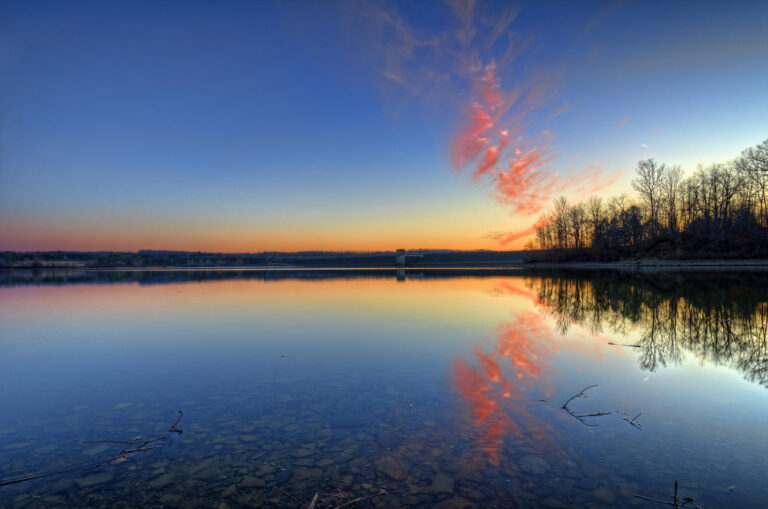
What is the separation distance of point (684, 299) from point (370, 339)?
17689 mm

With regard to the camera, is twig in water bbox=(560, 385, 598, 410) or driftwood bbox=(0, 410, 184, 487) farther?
twig in water bbox=(560, 385, 598, 410)

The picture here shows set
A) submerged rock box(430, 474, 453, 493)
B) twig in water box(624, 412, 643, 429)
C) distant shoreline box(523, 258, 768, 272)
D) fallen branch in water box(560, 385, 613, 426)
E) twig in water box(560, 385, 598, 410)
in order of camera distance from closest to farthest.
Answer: submerged rock box(430, 474, 453, 493), twig in water box(624, 412, 643, 429), fallen branch in water box(560, 385, 613, 426), twig in water box(560, 385, 598, 410), distant shoreline box(523, 258, 768, 272)

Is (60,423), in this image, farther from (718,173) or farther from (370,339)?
(718,173)

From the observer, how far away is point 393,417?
19.3ft

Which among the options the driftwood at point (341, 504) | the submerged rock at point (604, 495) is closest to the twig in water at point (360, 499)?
the driftwood at point (341, 504)

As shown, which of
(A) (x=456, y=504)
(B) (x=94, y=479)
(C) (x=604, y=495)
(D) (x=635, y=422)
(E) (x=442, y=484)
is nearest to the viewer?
(A) (x=456, y=504)

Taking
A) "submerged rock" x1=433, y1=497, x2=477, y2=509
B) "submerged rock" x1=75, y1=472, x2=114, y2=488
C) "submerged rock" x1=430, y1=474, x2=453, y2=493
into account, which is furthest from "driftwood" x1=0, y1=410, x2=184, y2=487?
"submerged rock" x1=433, y1=497, x2=477, y2=509

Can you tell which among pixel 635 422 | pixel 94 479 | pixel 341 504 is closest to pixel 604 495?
pixel 635 422

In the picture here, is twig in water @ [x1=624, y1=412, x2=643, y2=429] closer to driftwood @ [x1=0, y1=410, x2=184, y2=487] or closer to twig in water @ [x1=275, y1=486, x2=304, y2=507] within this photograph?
twig in water @ [x1=275, y1=486, x2=304, y2=507]

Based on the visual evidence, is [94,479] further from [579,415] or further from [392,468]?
[579,415]

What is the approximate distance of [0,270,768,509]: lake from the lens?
399 centimetres

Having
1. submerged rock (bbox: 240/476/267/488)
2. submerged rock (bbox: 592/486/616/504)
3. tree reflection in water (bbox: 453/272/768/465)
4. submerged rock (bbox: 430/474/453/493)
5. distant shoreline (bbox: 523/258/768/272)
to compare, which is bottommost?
tree reflection in water (bbox: 453/272/768/465)

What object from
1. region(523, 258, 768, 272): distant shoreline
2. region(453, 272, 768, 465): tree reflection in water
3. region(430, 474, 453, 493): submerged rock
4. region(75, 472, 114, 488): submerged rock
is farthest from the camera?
region(523, 258, 768, 272): distant shoreline

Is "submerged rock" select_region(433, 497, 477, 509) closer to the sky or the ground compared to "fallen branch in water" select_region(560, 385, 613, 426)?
closer to the sky
